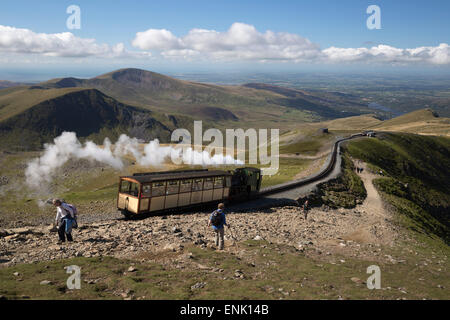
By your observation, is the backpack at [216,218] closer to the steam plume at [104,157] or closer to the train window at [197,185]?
the train window at [197,185]

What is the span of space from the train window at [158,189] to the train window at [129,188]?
61.5 inches

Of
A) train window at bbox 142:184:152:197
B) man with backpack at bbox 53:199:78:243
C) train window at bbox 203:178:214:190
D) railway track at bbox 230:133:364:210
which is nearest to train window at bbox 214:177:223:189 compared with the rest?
train window at bbox 203:178:214:190

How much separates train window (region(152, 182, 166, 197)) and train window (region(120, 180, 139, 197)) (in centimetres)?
156

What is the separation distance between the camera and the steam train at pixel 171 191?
2905cm

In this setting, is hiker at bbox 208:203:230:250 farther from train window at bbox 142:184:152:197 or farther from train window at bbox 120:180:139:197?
train window at bbox 120:180:139:197

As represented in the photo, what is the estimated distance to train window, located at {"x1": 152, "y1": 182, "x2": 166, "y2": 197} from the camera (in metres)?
29.5

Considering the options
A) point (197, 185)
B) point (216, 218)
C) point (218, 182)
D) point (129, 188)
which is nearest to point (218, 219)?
point (216, 218)

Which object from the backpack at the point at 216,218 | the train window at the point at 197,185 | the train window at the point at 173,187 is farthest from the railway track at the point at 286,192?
the backpack at the point at 216,218

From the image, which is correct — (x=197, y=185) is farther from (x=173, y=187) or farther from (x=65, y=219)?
(x=65, y=219)

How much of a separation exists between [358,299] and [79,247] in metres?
15.0

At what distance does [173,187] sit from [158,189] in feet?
5.32

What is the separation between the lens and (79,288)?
41.2ft
